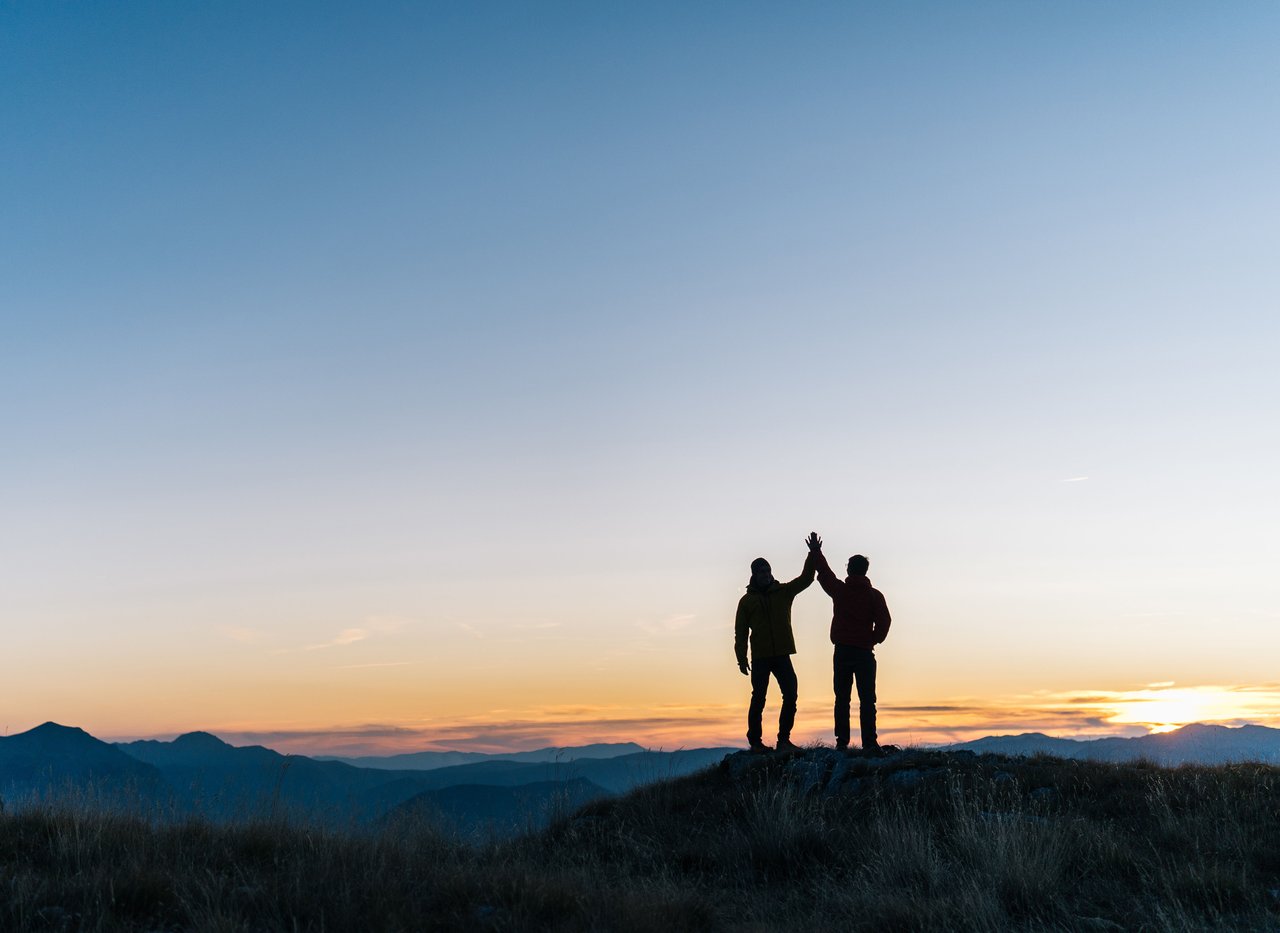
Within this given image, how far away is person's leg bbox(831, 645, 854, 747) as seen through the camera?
14.1 m

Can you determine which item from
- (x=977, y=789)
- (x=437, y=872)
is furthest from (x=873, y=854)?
(x=437, y=872)

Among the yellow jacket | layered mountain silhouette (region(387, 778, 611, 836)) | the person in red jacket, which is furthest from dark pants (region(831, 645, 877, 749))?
layered mountain silhouette (region(387, 778, 611, 836))

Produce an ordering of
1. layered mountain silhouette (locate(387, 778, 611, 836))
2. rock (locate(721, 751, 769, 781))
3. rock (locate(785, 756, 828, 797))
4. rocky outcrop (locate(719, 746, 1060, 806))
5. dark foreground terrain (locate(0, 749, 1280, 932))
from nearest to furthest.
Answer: dark foreground terrain (locate(0, 749, 1280, 932))
layered mountain silhouette (locate(387, 778, 611, 836))
rocky outcrop (locate(719, 746, 1060, 806))
rock (locate(785, 756, 828, 797))
rock (locate(721, 751, 769, 781))

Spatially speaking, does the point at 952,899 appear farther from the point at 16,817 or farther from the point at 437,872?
the point at 16,817

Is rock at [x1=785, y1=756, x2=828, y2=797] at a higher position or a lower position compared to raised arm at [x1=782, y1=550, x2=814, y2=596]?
lower

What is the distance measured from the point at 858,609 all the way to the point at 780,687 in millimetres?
1673

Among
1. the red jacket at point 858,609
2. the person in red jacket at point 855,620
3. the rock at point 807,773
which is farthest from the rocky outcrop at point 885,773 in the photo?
the red jacket at point 858,609

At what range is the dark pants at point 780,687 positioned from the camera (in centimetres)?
1403

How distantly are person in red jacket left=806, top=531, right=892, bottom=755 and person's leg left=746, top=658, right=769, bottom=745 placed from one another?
43.4 inches

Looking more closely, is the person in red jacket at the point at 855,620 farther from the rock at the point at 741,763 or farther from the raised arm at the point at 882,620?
the rock at the point at 741,763

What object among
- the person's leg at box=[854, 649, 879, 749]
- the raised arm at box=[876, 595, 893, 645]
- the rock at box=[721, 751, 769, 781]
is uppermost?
the raised arm at box=[876, 595, 893, 645]

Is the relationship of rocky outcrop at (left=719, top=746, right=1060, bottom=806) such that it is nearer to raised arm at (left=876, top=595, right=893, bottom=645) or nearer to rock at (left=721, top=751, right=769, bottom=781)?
rock at (left=721, top=751, right=769, bottom=781)

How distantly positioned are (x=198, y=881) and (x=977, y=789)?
28.8ft

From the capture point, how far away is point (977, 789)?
38.2 ft
